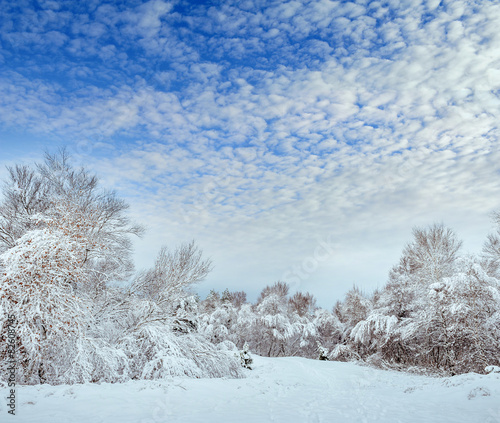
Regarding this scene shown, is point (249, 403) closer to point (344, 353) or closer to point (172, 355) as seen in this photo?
point (172, 355)

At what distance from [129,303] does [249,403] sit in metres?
7.16

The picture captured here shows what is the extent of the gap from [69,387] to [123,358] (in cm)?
322

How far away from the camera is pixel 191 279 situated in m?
13.7

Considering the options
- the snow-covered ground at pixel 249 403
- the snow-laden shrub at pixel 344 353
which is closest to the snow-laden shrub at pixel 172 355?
the snow-covered ground at pixel 249 403

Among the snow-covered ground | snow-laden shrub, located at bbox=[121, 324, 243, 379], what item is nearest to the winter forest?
snow-laden shrub, located at bbox=[121, 324, 243, 379]

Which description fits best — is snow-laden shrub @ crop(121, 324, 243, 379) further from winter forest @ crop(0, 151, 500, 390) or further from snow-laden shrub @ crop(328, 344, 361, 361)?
snow-laden shrub @ crop(328, 344, 361, 361)

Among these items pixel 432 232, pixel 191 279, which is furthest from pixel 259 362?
pixel 432 232

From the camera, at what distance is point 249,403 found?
704cm

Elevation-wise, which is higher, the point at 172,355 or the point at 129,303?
the point at 129,303

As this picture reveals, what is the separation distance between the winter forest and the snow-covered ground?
6.56 ft

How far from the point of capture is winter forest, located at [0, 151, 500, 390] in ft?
27.0

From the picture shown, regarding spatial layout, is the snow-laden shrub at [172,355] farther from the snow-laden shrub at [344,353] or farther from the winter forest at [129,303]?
the snow-laden shrub at [344,353]

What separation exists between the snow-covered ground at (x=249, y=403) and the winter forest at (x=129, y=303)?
6.56 feet

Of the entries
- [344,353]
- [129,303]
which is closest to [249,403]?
[129,303]
